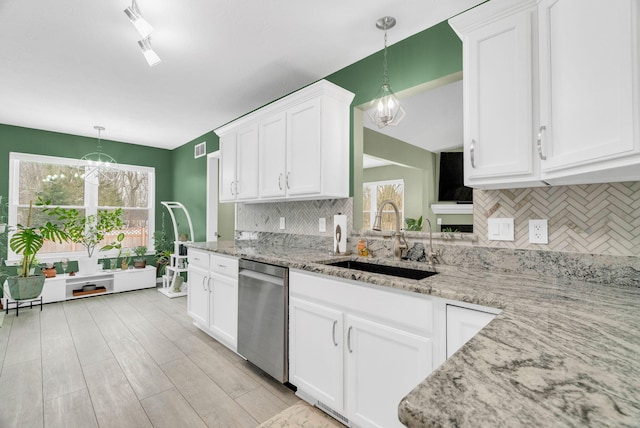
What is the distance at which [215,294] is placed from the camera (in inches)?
114

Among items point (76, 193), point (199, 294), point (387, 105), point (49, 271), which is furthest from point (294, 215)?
point (76, 193)

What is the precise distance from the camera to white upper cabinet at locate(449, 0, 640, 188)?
106 cm

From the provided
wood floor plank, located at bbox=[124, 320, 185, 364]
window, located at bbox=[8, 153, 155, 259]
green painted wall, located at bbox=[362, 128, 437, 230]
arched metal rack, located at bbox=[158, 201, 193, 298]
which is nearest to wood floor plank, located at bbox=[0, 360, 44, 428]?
wood floor plank, located at bbox=[124, 320, 185, 364]

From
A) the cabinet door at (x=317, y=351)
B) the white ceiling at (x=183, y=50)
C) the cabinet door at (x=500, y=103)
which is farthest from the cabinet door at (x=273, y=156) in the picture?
the cabinet door at (x=500, y=103)

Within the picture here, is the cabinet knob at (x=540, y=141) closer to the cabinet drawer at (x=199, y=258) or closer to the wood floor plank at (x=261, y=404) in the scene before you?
the wood floor plank at (x=261, y=404)

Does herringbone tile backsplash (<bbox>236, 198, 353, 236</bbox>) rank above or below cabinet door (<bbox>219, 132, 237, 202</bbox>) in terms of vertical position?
below

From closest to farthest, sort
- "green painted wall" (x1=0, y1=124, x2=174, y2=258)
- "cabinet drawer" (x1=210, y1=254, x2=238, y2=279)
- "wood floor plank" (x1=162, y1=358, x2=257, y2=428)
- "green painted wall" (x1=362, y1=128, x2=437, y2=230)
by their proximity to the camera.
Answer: "wood floor plank" (x1=162, y1=358, x2=257, y2=428) < "cabinet drawer" (x1=210, y1=254, x2=238, y2=279) < "green painted wall" (x1=362, y1=128, x2=437, y2=230) < "green painted wall" (x1=0, y1=124, x2=174, y2=258)

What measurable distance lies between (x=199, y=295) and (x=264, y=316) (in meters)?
1.26

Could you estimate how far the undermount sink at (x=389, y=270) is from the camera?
1896mm

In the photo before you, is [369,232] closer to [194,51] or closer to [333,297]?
[333,297]

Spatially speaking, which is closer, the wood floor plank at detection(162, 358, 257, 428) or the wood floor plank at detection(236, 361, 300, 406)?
the wood floor plank at detection(162, 358, 257, 428)

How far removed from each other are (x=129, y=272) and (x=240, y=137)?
3.31 m

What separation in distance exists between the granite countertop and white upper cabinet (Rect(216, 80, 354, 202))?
1.64 metres

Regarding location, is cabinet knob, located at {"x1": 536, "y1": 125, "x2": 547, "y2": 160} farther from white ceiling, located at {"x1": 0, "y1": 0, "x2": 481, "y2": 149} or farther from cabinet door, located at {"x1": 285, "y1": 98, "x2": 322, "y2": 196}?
cabinet door, located at {"x1": 285, "y1": 98, "x2": 322, "y2": 196}
